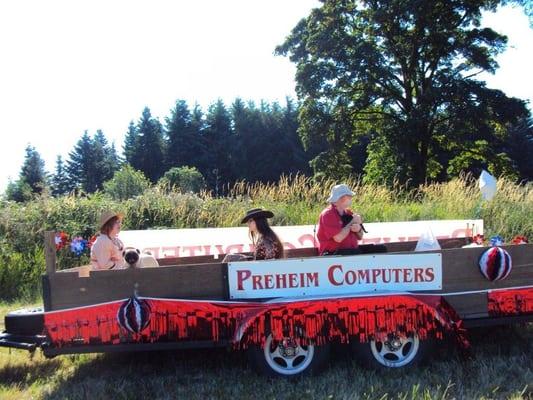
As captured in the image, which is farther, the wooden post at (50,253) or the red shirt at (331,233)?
the red shirt at (331,233)

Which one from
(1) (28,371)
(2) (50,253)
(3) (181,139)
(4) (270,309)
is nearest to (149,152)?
(3) (181,139)

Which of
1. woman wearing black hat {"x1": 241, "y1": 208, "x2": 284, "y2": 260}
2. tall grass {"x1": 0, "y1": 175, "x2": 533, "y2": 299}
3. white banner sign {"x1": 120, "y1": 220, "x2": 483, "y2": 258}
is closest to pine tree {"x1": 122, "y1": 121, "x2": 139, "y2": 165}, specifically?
tall grass {"x1": 0, "y1": 175, "x2": 533, "y2": 299}

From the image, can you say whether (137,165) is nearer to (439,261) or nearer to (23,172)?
(23,172)

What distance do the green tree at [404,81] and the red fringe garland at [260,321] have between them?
23.7 meters

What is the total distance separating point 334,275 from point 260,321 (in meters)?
0.71

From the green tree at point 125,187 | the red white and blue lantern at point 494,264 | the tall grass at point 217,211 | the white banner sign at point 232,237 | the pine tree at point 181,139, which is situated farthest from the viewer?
the pine tree at point 181,139

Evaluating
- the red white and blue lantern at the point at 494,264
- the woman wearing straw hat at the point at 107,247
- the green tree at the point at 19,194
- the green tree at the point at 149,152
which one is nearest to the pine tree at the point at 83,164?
the green tree at the point at 149,152

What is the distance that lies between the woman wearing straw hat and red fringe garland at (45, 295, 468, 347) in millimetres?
1194

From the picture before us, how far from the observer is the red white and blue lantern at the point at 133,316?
4.11m

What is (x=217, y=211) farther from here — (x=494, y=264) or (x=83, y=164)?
(x=83, y=164)

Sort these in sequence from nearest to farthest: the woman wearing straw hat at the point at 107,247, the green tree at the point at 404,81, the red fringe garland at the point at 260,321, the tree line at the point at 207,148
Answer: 1. the red fringe garland at the point at 260,321
2. the woman wearing straw hat at the point at 107,247
3. the green tree at the point at 404,81
4. the tree line at the point at 207,148

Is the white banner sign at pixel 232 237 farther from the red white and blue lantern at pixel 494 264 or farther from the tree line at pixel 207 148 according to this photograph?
the tree line at pixel 207 148

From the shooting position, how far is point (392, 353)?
4430 millimetres

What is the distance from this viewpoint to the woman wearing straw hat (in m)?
5.30
